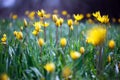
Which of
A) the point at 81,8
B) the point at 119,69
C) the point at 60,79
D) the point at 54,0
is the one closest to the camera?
the point at 60,79

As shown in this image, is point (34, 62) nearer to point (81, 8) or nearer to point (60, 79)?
point (60, 79)

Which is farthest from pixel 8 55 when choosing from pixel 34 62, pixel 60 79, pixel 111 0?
pixel 111 0

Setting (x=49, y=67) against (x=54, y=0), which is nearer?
(x=49, y=67)

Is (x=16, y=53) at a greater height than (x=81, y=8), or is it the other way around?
(x=81, y=8)

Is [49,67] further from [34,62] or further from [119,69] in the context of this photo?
[119,69]

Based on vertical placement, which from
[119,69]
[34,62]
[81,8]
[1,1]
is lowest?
[119,69]

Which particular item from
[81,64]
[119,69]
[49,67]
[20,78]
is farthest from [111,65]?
[49,67]

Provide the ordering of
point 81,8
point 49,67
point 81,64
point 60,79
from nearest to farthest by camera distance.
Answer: point 49,67, point 60,79, point 81,64, point 81,8
